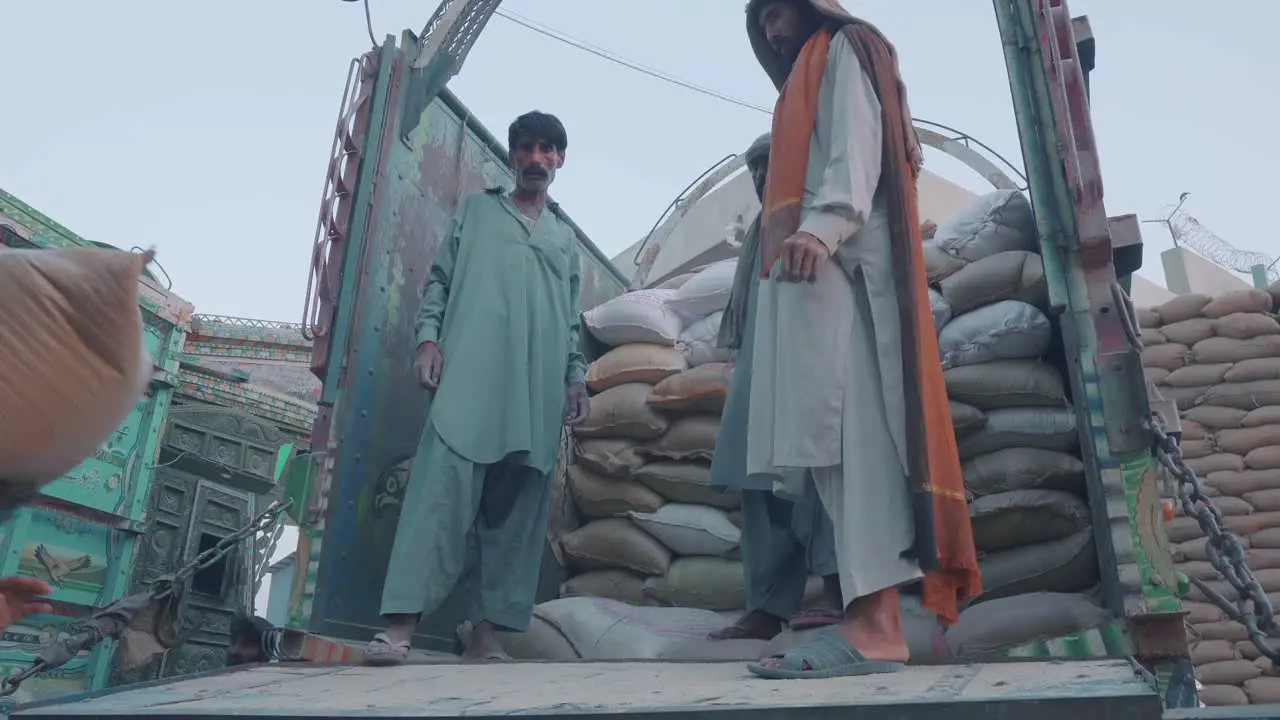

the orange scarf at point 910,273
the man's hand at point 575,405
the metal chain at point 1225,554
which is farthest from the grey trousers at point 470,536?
the metal chain at point 1225,554

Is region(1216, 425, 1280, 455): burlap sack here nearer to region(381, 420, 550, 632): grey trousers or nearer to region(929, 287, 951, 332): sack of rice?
region(929, 287, 951, 332): sack of rice

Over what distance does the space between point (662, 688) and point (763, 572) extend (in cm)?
102

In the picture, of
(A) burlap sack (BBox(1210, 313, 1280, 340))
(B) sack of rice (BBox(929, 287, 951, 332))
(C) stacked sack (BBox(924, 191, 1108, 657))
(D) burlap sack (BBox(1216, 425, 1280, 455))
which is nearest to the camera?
(C) stacked sack (BBox(924, 191, 1108, 657))

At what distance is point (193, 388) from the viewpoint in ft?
28.6

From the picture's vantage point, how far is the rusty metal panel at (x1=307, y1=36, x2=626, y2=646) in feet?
8.41

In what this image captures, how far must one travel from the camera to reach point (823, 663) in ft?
5.21

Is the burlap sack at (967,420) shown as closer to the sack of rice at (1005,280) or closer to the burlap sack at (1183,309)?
the sack of rice at (1005,280)

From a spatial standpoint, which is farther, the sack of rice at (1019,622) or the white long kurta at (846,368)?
the sack of rice at (1019,622)

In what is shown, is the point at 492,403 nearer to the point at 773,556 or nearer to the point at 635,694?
the point at 773,556

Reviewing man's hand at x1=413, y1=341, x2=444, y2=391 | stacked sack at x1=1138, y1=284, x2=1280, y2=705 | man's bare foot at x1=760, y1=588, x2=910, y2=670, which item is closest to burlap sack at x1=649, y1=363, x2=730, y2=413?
man's hand at x1=413, y1=341, x2=444, y2=391

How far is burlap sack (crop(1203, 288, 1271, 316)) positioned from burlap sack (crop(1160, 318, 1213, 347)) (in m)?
0.05

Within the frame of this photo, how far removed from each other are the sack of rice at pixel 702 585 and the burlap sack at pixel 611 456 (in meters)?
0.38

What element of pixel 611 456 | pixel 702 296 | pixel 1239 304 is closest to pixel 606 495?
pixel 611 456

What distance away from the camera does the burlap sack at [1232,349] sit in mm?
4379
